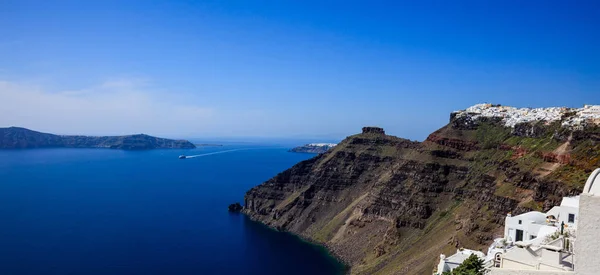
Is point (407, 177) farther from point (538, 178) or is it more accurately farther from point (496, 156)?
point (538, 178)

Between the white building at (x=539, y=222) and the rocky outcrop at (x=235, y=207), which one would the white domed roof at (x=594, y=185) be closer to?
the white building at (x=539, y=222)

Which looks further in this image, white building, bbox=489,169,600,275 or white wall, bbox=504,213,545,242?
white wall, bbox=504,213,545,242

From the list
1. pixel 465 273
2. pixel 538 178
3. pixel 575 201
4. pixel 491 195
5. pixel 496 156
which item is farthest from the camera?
pixel 496 156

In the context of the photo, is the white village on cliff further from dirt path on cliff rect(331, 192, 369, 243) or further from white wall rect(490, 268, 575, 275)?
dirt path on cliff rect(331, 192, 369, 243)

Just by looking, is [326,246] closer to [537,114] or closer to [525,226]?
[537,114]

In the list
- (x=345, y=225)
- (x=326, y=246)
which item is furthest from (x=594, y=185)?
(x=345, y=225)

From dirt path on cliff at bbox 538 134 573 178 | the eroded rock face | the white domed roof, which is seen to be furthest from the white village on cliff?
the eroded rock face

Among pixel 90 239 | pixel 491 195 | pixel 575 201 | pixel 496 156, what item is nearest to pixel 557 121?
pixel 496 156
